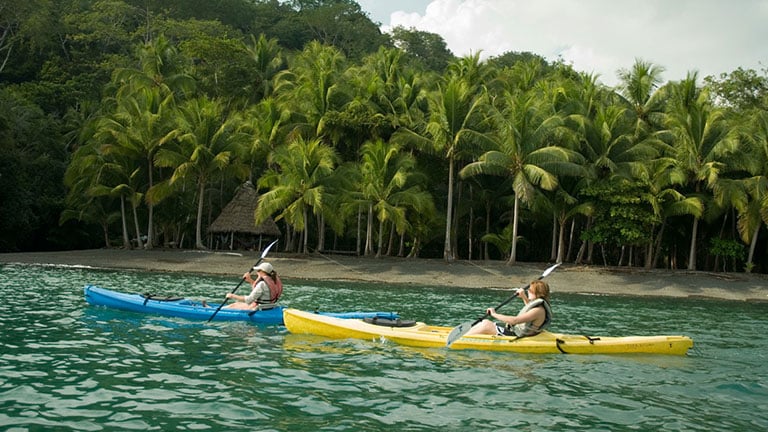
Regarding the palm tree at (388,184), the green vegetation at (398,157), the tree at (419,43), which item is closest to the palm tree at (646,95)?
the green vegetation at (398,157)

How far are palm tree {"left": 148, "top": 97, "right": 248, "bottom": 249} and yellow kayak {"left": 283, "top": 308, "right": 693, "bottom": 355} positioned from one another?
23962mm

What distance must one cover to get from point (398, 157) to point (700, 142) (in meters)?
14.0

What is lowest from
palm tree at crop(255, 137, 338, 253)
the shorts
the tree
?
the shorts

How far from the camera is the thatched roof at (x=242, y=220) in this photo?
37406 mm

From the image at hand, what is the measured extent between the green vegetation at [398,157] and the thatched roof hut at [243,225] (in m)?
1.01

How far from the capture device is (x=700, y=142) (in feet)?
107

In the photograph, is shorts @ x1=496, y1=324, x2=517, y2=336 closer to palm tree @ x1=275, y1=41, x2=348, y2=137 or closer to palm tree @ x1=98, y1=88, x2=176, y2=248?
palm tree @ x1=275, y1=41, x2=348, y2=137

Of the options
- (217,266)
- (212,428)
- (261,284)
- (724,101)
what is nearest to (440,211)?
(217,266)

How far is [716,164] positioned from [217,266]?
22.9m

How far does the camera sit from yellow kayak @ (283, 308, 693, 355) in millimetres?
12383

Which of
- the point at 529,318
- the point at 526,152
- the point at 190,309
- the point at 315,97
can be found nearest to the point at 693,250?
the point at 526,152

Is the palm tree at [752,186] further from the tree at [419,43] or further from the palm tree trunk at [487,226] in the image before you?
the tree at [419,43]

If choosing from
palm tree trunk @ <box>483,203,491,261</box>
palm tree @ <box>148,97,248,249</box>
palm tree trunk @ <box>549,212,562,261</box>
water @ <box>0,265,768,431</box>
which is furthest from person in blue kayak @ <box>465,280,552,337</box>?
palm tree trunk @ <box>483,203,491,261</box>

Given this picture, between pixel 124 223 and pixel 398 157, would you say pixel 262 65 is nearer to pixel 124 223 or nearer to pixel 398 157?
pixel 124 223
